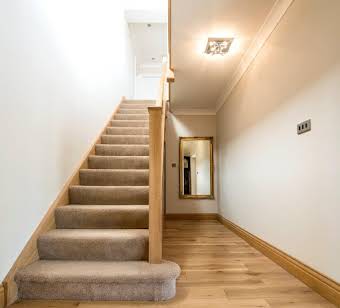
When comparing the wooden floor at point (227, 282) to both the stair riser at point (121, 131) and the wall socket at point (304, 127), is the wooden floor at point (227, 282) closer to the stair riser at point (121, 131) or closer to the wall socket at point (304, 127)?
the wall socket at point (304, 127)

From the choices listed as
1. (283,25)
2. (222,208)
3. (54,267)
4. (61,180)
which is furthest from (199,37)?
(222,208)

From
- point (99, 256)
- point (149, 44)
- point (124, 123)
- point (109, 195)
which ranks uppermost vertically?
point (149, 44)

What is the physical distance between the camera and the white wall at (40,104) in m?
1.75

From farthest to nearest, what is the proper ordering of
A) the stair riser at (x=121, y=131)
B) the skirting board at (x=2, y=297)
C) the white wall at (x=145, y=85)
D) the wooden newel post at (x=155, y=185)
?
1. the white wall at (x=145, y=85)
2. the stair riser at (x=121, y=131)
3. the wooden newel post at (x=155, y=185)
4. the skirting board at (x=2, y=297)

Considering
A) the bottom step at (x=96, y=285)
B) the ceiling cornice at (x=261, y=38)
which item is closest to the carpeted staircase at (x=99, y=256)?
the bottom step at (x=96, y=285)

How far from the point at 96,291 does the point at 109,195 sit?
107 cm

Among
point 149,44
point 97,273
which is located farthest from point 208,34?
point 149,44

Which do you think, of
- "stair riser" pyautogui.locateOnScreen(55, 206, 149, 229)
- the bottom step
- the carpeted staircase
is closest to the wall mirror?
the carpeted staircase

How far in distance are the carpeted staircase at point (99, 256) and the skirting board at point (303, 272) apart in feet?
3.09

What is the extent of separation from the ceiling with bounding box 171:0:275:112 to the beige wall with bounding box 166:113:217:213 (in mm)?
1293

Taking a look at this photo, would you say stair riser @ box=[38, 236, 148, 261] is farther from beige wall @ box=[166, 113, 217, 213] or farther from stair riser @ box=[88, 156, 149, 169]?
beige wall @ box=[166, 113, 217, 213]

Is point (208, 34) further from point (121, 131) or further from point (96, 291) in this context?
point (96, 291)

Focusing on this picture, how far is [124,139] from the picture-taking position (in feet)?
12.9

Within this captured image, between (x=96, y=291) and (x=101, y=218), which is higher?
(x=101, y=218)
